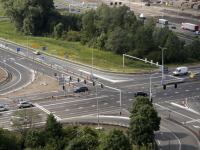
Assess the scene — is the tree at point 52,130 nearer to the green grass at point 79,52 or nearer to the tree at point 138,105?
the tree at point 138,105

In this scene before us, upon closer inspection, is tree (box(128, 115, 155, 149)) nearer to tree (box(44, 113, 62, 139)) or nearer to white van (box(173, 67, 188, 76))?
tree (box(44, 113, 62, 139))

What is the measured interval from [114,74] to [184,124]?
36.1 metres

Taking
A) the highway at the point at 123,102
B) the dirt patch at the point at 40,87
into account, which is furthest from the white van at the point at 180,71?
the dirt patch at the point at 40,87

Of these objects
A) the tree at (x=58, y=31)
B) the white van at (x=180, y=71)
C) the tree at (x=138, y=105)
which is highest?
the tree at (x=58, y=31)

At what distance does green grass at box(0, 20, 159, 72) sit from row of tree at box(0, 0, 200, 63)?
144 inches

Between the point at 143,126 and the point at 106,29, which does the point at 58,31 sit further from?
the point at 143,126

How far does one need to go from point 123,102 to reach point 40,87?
22.3 meters

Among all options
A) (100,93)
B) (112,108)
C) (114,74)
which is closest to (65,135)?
(112,108)

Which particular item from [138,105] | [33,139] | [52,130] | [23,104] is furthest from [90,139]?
[23,104]

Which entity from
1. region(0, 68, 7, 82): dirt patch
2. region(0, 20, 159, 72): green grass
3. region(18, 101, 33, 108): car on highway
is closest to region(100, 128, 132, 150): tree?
region(18, 101, 33, 108): car on highway

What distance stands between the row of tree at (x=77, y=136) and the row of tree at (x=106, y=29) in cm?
6187

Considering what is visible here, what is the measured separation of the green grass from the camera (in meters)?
121

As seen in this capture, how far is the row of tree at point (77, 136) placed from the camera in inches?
2372

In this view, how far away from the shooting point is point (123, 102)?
9100 centimetres
